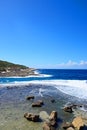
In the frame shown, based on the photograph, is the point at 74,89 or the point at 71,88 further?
the point at 71,88

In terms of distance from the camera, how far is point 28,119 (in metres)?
18.2

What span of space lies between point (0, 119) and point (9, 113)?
2.16 meters

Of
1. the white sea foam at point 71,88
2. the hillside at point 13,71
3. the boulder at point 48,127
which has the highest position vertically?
the hillside at point 13,71

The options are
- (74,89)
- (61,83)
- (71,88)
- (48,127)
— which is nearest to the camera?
(48,127)

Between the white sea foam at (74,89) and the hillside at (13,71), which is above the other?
the hillside at (13,71)

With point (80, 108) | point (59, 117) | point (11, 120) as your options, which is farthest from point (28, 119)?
point (80, 108)

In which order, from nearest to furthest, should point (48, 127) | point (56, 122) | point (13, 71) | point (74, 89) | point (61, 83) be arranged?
point (48, 127) → point (56, 122) → point (74, 89) → point (61, 83) → point (13, 71)

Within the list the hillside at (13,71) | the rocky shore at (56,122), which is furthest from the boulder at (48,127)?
the hillside at (13,71)

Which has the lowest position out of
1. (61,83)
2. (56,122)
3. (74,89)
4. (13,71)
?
(56,122)

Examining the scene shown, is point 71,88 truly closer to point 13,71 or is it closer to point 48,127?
point 48,127

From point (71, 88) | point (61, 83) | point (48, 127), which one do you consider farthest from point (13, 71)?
point (48, 127)

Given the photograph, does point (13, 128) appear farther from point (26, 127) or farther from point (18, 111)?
point (18, 111)

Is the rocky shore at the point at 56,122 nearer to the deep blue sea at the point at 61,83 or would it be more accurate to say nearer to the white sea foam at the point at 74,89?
the white sea foam at the point at 74,89

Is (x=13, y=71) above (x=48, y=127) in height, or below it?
above
